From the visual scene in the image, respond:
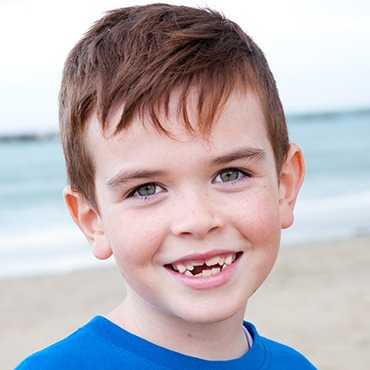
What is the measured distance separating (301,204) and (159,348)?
13.2 meters

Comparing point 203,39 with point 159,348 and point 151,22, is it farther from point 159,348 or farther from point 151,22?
point 159,348

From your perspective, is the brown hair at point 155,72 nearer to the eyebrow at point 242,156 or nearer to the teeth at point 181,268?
the eyebrow at point 242,156

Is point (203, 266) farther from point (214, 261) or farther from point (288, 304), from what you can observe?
point (288, 304)

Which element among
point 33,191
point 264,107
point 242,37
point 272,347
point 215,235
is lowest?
point 33,191

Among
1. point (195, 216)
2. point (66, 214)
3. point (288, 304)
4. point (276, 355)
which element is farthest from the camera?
point (66, 214)

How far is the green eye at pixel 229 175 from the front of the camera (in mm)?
2043

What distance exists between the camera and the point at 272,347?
2.44 metres

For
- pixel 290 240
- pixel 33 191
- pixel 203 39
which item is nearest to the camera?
pixel 203 39

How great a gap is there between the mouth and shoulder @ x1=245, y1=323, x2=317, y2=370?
1.32ft

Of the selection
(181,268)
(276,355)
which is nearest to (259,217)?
(181,268)

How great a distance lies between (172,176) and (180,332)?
18.7 inches

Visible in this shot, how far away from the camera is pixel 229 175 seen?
6.77 ft

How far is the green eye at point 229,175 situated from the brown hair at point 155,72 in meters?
0.13

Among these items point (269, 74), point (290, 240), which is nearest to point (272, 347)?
point (269, 74)
